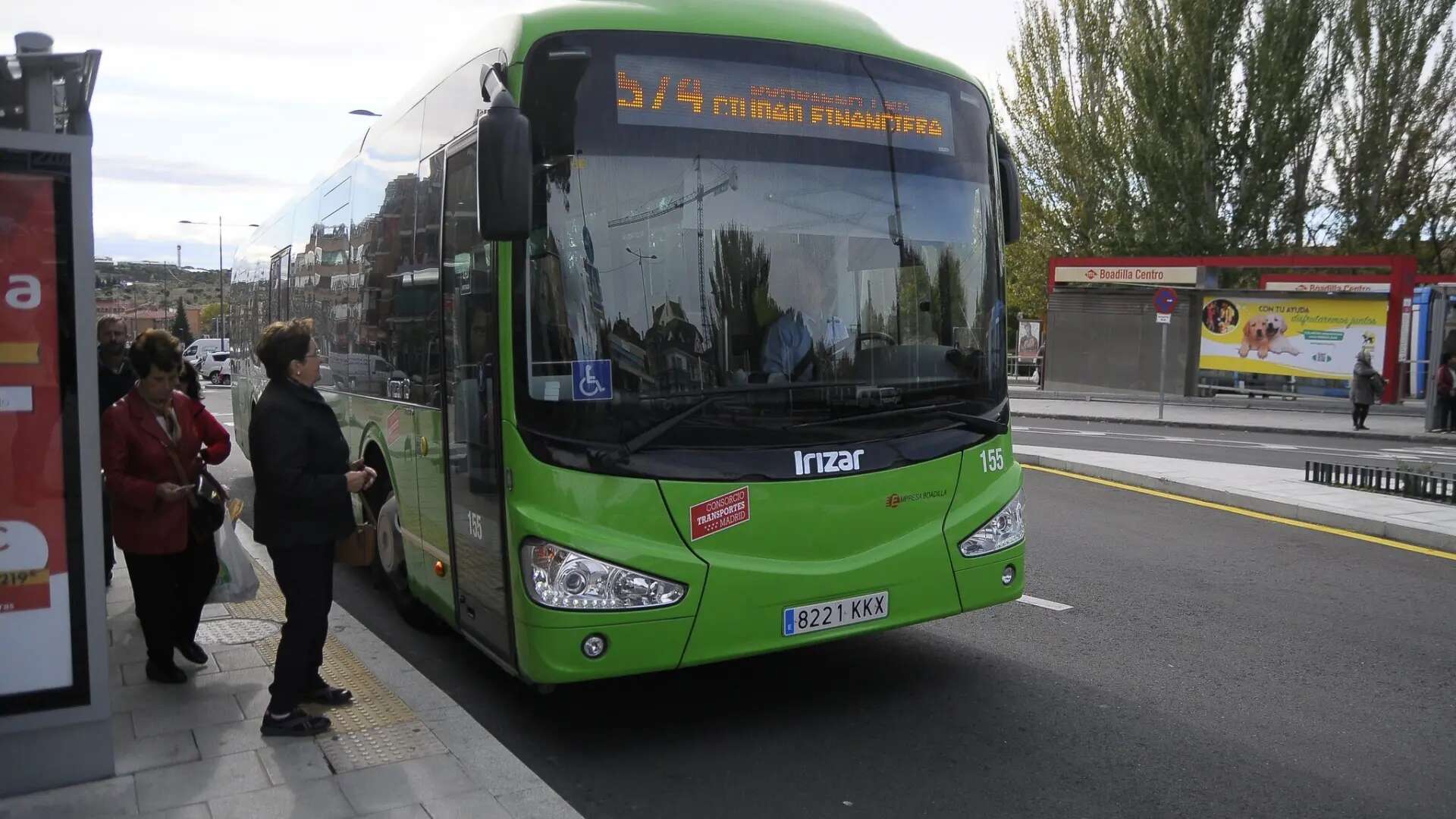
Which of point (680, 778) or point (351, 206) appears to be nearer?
point (680, 778)

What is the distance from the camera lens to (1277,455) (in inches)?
688

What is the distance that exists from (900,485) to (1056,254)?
129 feet

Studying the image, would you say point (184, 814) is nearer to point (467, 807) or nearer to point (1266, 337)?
point (467, 807)

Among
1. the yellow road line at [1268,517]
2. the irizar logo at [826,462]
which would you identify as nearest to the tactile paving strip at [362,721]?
the irizar logo at [826,462]

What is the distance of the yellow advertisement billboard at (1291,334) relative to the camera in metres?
27.6

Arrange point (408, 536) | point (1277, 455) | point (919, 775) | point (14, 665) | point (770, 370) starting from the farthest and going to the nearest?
point (1277, 455) → point (408, 536) → point (770, 370) → point (919, 775) → point (14, 665)

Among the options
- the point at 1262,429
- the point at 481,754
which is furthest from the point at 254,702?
the point at 1262,429

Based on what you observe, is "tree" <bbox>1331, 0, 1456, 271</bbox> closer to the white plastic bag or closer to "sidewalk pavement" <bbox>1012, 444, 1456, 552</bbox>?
"sidewalk pavement" <bbox>1012, 444, 1456, 552</bbox>

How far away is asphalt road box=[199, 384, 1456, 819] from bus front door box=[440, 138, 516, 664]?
61cm

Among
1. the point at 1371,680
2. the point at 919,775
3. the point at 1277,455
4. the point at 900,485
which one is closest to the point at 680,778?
the point at 919,775

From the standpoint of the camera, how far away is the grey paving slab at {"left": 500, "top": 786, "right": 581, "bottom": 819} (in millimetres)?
4078

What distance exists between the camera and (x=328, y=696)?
17.1 ft

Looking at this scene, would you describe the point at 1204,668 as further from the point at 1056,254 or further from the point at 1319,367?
the point at 1056,254

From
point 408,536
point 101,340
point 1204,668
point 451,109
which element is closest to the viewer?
point 451,109
